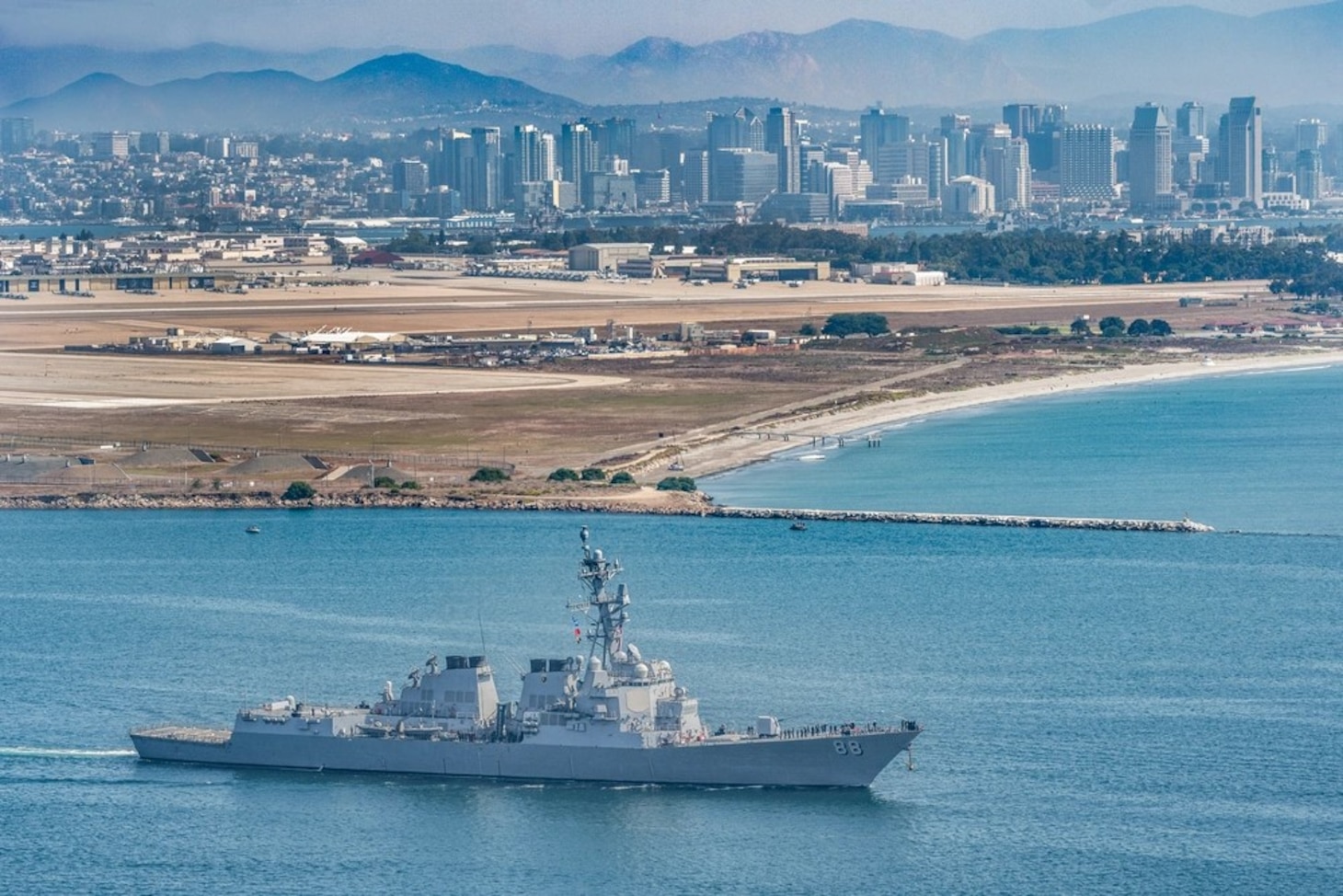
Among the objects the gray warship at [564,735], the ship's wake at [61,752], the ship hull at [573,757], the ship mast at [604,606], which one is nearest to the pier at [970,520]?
the gray warship at [564,735]

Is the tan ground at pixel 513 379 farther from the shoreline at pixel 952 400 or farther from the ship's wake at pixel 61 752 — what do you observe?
the ship's wake at pixel 61 752

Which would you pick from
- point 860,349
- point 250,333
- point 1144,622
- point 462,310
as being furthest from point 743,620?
point 462,310

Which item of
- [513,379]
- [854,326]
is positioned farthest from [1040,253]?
[513,379]

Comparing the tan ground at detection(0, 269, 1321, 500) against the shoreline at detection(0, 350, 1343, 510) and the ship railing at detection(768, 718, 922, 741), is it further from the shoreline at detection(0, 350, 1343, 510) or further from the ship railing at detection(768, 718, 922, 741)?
the ship railing at detection(768, 718, 922, 741)

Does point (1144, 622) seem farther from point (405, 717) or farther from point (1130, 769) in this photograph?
point (405, 717)

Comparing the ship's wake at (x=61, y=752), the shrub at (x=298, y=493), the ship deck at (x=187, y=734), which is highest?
the shrub at (x=298, y=493)

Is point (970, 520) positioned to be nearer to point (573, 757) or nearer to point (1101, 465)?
point (1101, 465)
